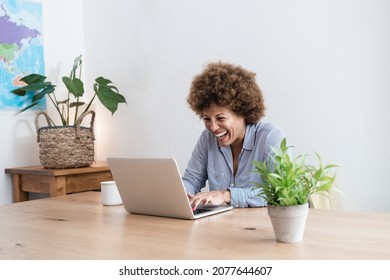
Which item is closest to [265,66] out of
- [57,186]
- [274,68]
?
[274,68]

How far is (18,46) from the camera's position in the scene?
3189 millimetres

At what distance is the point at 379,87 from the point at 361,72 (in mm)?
123

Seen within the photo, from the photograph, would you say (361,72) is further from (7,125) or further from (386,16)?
(7,125)

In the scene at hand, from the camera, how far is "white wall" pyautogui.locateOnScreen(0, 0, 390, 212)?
2389 mm

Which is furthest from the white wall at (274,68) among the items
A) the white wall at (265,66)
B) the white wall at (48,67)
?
the white wall at (48,67)

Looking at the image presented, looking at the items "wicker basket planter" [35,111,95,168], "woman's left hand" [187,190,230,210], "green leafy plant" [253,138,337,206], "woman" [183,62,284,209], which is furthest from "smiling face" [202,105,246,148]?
"wicker basket planter" [35,111,95,168]

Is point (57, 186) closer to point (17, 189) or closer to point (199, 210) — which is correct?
point (17, 189)

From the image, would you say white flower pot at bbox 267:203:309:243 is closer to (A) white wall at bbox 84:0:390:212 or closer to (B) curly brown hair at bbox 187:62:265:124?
(B) curly brown hair at bbox 187:62:265:124

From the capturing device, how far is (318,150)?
8.43 feet

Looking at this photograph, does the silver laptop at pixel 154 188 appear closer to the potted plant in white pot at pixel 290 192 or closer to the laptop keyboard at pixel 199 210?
the laptop keyboard at pixel 199 210

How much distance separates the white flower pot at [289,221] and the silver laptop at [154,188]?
0.38 m

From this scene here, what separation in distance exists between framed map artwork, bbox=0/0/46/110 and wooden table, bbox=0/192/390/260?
1628mm

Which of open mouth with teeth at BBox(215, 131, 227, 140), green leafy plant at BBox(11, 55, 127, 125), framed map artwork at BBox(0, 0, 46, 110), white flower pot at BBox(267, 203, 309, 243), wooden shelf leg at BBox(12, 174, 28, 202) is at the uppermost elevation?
framed map artwork at BBox(0, 0, 46, 110)

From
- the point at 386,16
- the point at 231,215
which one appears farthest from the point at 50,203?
the point at 386,16
